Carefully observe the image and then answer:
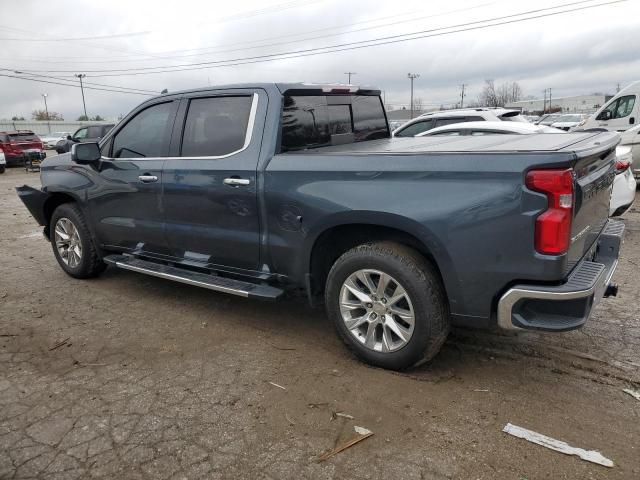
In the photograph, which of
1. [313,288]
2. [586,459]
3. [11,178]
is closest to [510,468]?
[586,459]

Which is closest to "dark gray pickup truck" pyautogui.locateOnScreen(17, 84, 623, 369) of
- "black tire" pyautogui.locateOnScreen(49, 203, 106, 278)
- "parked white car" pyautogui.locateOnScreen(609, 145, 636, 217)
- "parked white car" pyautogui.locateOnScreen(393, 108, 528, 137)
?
"black tire" pyautogui.locateOnScreen(49, 203, 106, 278)

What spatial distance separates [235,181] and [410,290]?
155cm

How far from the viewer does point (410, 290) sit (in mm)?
3219

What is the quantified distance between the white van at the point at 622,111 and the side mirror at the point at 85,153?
1181 centimetres

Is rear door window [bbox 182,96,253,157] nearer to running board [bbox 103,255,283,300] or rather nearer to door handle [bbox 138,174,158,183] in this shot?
door handle [bbox 138,174,158,183]

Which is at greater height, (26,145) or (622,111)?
(622,111)

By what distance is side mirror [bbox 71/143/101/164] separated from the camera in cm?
490

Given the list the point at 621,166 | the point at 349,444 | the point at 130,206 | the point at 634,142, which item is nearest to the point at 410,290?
the point at 349,444

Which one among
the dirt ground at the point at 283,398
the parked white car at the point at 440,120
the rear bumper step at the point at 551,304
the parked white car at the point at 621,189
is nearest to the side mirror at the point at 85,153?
the dirt ground at the point at 283,398

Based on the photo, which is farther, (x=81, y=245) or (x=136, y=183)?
(x=81, y=245)

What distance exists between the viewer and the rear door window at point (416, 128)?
10.7m

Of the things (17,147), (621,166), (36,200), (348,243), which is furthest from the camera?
(17,147)

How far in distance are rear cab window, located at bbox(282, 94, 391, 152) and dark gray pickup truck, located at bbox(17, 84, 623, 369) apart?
2 cm

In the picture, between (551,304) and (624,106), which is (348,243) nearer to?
(551,304)
